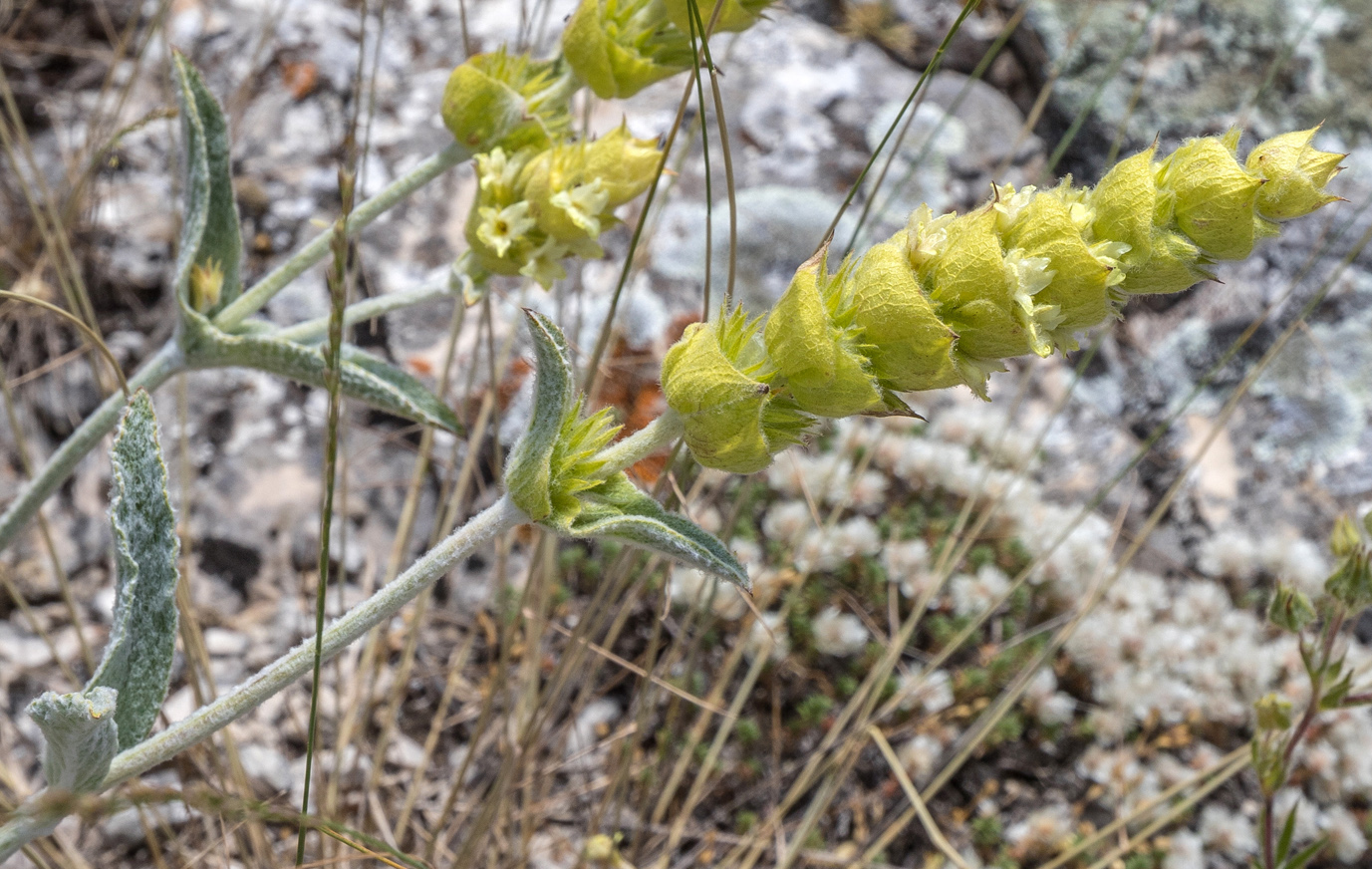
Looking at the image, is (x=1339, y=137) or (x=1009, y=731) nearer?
(x=1009, y=731)

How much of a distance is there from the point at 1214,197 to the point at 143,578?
105cm

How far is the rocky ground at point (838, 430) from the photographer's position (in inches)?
85.7

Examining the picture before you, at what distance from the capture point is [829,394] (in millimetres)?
801

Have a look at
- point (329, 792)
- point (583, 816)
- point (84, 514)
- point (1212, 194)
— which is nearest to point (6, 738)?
point (84, 514)

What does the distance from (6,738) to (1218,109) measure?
335cm

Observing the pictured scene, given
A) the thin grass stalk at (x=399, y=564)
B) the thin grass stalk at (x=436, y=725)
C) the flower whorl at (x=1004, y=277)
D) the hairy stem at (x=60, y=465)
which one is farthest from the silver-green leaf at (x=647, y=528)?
the thin grass stalk at (x=436, y=725)

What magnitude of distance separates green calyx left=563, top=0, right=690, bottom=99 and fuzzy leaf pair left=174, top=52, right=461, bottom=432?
1.56ft

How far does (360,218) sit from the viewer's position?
1.23m

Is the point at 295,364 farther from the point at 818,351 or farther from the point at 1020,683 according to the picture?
the point at 1020,683

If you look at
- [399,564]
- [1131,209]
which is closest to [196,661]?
[399,564]

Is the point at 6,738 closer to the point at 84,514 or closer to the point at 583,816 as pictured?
the point at 84,514

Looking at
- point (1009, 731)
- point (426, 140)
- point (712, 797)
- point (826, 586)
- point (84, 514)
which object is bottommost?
point (712, 797)

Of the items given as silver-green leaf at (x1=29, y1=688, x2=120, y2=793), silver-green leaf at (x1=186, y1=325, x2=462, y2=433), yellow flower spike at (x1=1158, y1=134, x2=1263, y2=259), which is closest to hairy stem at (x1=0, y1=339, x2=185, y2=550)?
silver-green leaf at (x1=186, y1=325, x2=462, y2=433)

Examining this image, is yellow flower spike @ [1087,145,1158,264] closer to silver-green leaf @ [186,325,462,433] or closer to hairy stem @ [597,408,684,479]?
hairy stem @ [597,408,684,479]
